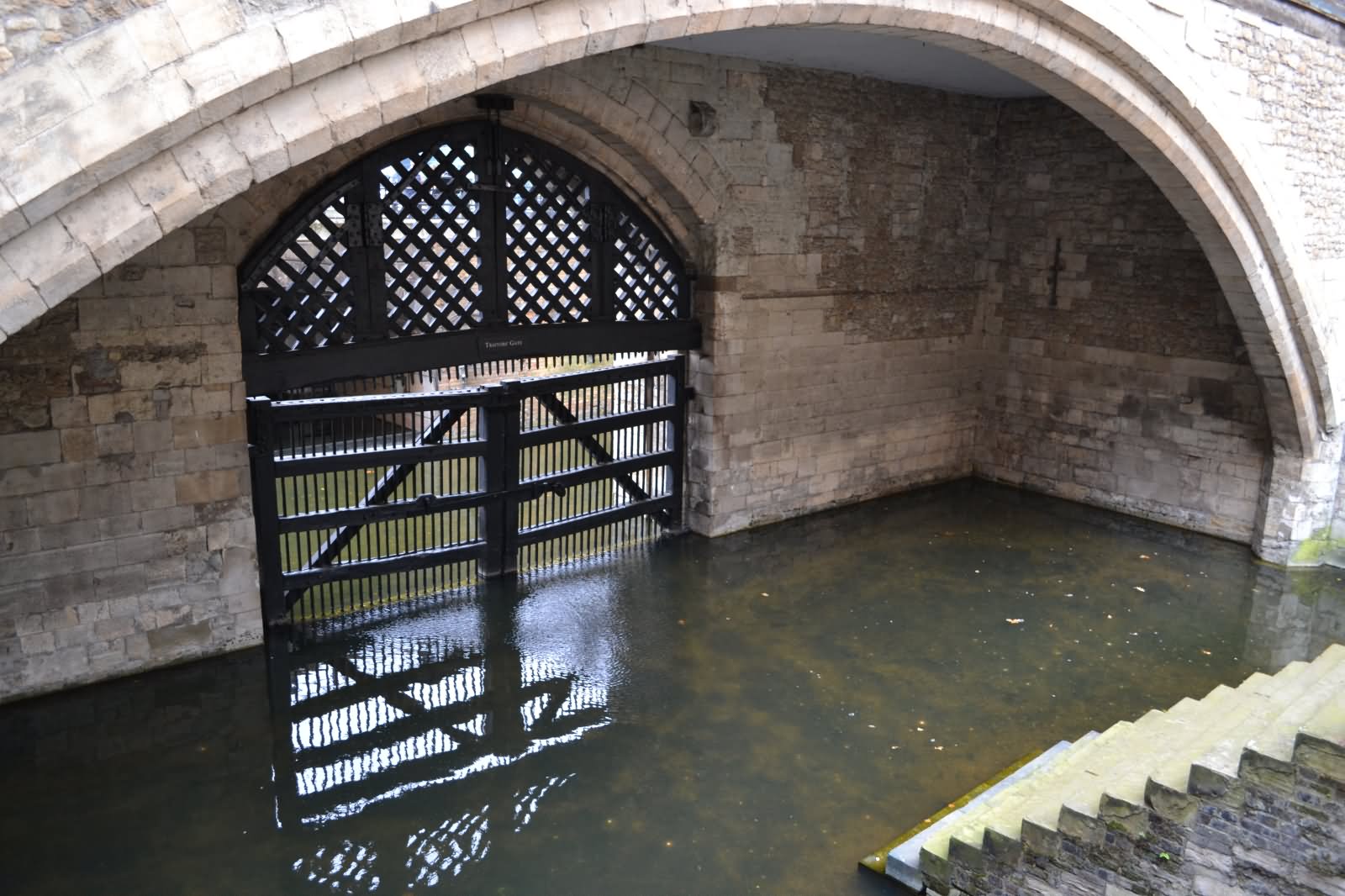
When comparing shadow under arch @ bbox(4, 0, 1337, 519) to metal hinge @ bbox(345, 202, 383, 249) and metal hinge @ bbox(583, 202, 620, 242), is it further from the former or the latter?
metal hinge @ bbox(583, 202, 620, 242)

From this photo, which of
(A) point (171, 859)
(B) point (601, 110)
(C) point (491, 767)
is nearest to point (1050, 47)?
(B) point (601, 110)

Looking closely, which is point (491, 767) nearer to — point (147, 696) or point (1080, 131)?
point (147, 696)

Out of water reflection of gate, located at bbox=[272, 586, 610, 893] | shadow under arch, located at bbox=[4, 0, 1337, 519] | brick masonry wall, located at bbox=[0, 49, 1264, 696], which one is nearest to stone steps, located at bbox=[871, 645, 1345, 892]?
water reflection of gate, located at bbox=[272, 586, 610, 893]

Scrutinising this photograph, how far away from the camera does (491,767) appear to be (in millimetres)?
4516

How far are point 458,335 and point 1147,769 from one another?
14.0ft

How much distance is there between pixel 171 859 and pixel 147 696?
1.42 metres

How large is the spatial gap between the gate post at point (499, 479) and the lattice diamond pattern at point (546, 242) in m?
0.56

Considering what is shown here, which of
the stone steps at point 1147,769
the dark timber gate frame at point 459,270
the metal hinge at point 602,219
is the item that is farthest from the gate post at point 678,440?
the stone steps at point 1147,769

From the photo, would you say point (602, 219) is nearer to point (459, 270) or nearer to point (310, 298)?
point (459, 270)

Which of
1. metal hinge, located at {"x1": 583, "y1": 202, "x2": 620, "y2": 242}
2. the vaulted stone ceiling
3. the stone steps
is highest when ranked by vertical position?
the vaulted stone ceiling

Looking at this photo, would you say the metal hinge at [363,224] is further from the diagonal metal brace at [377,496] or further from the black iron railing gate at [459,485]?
the diagonal metal brace at [377,496]

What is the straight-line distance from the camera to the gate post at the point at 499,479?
21.0 ft

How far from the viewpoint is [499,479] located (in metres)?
6.52

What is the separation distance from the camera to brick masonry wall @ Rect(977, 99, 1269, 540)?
309 inches
